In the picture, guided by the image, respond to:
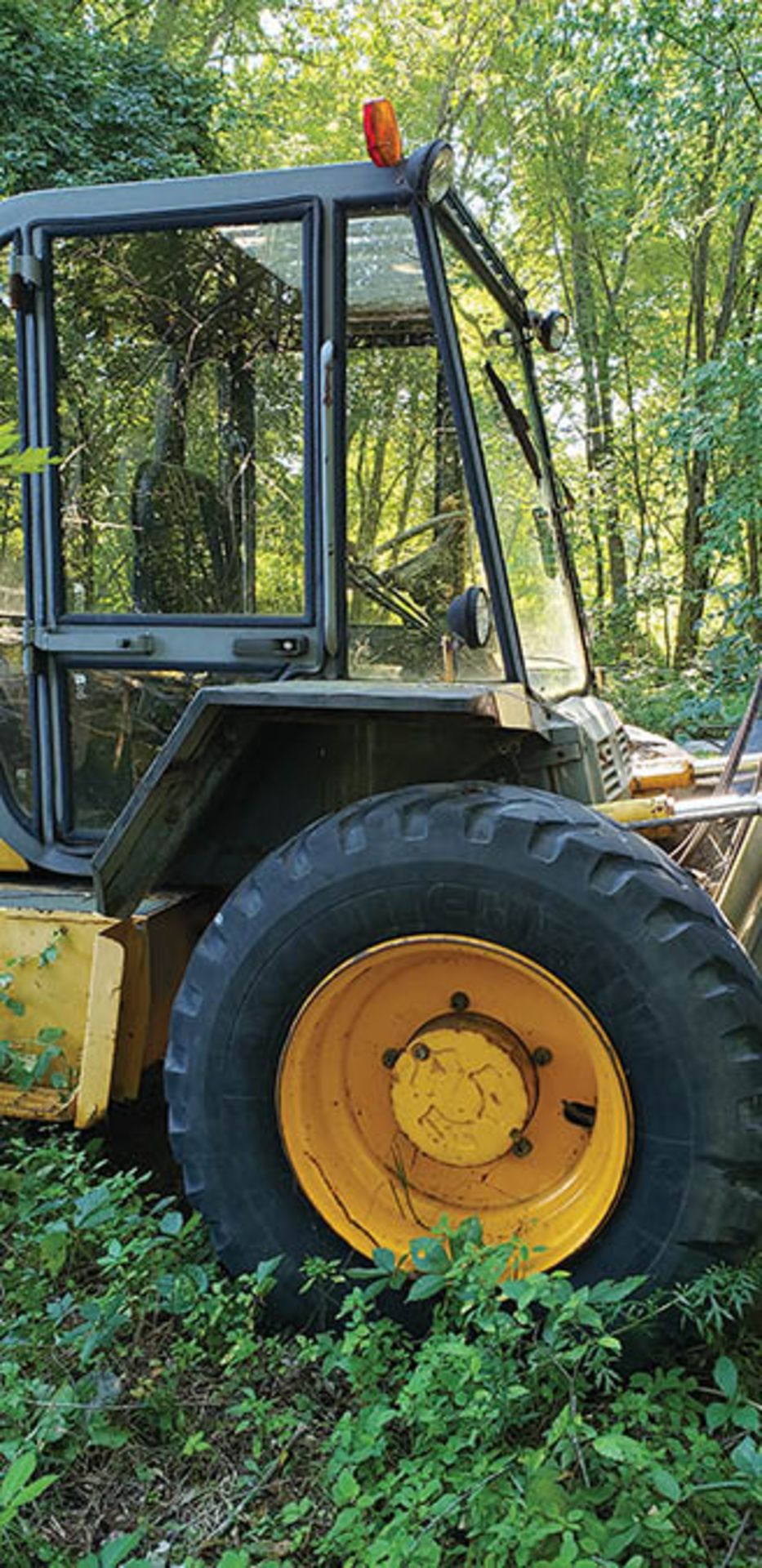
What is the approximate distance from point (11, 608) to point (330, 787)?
958 millimetres

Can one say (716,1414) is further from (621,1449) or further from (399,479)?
(399,479)

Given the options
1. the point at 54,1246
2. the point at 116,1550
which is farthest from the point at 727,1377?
the point at 54,1246

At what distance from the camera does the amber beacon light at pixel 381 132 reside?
2.37 metres

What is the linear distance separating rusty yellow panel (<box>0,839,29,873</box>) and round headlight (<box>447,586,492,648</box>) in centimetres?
132

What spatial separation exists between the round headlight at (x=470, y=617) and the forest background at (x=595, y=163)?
5.65m

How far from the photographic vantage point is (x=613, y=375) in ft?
46.8

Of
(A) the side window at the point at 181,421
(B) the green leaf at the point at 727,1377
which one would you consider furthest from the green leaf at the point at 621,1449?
(A) the side window at the point at 181,421

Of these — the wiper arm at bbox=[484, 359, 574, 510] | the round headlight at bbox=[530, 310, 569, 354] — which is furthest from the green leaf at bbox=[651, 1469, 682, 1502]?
the round headlight at bbox=[530, 310, 569, 354]

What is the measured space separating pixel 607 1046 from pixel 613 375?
13735 millimetres

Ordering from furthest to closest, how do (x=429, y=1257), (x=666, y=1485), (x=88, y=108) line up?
1. (x=88, y=108)
2. (x=429, y=1257)
3. (x=666, y=1485)

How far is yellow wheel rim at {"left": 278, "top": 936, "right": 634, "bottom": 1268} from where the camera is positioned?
7.34 feet

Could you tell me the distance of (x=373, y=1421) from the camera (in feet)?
6.16

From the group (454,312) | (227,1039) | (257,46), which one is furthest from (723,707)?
(257,46)

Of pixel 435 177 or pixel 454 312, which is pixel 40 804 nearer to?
pixel 454 312
